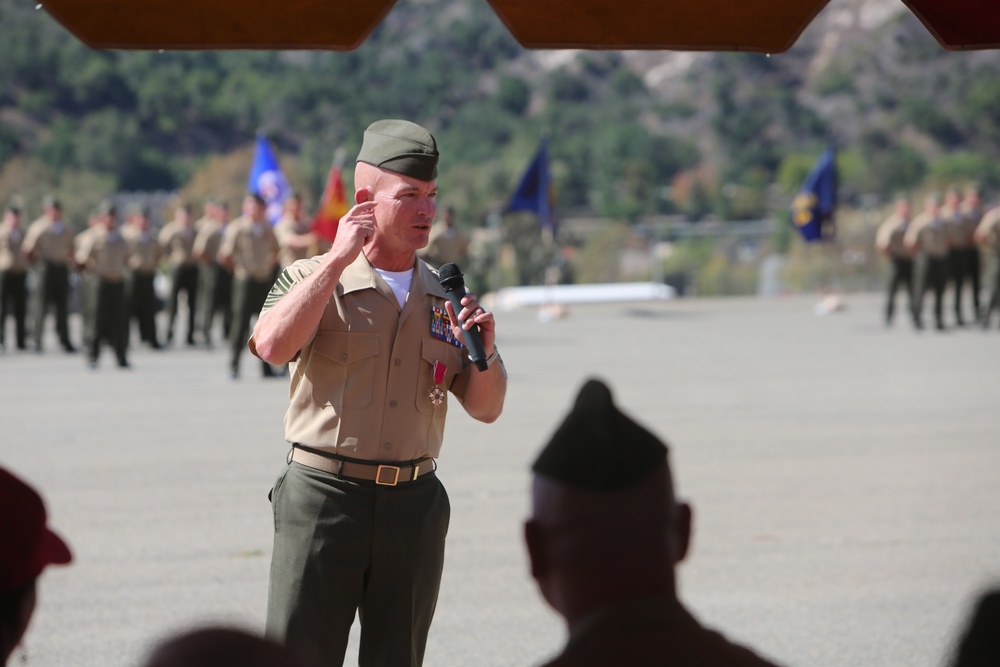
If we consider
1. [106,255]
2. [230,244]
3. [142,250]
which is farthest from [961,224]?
[106,255]

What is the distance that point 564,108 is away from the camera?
427 feet

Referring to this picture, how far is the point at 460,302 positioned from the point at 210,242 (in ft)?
64.2

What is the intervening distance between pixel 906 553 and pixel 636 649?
6.23m

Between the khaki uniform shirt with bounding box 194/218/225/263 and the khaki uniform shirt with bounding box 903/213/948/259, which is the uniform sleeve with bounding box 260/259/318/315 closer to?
the khaki uniform shirt with bounding box 194/218/225/263

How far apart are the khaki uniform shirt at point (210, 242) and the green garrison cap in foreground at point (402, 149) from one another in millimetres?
19389

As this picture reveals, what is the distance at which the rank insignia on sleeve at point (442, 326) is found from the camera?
13.7 ft

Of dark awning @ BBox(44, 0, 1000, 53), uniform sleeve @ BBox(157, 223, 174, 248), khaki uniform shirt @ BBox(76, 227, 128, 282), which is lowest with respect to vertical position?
dark awning @ BBox(44, 0, 1000, 53)

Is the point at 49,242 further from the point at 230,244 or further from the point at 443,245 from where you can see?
the point at 443,245

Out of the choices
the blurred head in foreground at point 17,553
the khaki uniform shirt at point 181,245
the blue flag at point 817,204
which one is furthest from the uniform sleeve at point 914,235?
the blurred head in foreground at point 17,553

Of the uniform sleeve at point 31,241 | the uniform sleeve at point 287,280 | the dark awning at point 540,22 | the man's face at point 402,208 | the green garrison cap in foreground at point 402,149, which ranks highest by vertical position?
the uniform sleeve at point 31,241

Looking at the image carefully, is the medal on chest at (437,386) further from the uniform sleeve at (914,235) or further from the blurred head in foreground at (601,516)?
Result: the uniform sleeve at (914,235)

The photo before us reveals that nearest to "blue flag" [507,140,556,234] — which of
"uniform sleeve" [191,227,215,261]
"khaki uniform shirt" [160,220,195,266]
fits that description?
"khaki uniform shirt" [160,220,195,266]

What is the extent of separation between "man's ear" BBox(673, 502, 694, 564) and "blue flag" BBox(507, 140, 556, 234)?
27.8 m

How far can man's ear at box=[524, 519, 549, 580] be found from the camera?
7.72 feet
